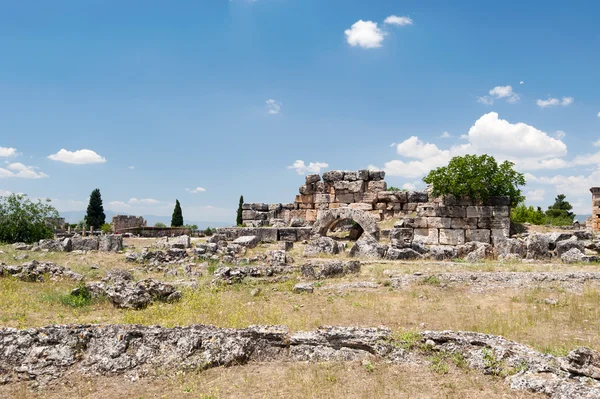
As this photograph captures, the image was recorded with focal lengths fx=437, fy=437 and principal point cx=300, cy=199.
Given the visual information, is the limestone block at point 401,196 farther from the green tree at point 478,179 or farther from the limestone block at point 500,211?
the limestone block at point 500,211

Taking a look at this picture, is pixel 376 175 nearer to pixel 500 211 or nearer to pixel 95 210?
pixel 500 211

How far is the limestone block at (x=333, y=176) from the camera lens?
2325 centimetres

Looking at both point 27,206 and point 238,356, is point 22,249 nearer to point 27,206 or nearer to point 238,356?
point 27,206

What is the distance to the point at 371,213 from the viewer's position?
22266 millimetres

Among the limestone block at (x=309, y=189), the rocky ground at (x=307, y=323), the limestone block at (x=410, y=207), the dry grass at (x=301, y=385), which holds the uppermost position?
the limestone block at (x=309, y=189)

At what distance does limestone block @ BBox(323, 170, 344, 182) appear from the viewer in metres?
23.2

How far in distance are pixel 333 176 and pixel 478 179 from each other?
24.3 ft

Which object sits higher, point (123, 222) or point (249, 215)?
point (249, 215)

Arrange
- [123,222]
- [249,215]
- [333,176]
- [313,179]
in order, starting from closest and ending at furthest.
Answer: [333,176]
[313,179]
[249,215]
[123,222]

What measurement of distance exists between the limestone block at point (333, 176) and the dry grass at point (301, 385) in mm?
18312

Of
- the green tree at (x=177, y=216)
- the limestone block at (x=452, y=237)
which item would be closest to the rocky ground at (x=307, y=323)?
the limestone block at (x=452, y=237)

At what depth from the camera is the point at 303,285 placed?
10430 mm

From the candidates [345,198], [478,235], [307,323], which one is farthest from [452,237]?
[307,323]

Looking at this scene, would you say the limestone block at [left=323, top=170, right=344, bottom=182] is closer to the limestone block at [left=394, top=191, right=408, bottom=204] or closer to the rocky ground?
the limestone block at [left=394, top=191, right=408, bottom=204]
